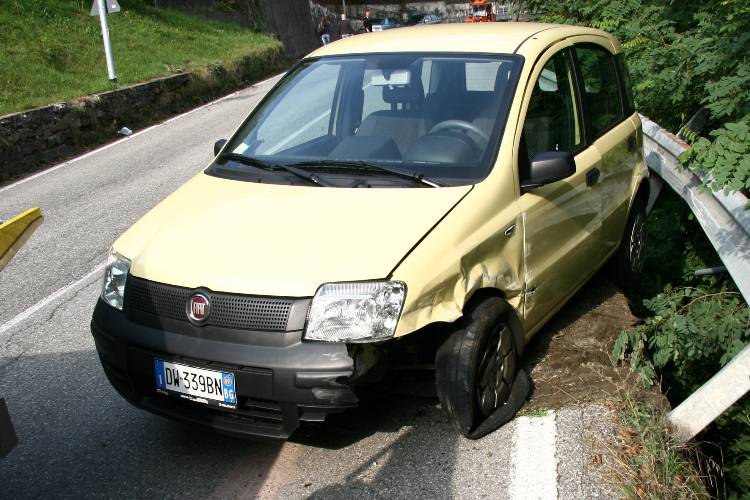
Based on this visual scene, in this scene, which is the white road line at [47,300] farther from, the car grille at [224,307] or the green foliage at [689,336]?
the green foliage at [689,336]

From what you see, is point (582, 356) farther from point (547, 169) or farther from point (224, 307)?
point (224, 307)

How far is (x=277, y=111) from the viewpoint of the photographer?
17.3 ft

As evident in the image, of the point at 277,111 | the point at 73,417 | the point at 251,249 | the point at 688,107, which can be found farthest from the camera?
the point at 688,107

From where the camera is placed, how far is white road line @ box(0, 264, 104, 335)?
6.23m

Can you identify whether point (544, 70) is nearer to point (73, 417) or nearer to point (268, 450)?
point (268, 450)

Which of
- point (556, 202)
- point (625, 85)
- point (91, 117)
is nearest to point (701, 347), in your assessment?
point (556, 202)

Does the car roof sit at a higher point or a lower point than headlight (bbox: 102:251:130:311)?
higher

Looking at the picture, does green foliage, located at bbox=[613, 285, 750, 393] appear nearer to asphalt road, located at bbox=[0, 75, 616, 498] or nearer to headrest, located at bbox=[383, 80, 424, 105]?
asphalt road, located at bbox=[0, 75, 616, 498]

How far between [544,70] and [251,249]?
7.20ft

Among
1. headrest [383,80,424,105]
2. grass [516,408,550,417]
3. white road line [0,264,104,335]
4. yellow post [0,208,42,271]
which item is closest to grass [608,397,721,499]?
grass [516,408,550,417]

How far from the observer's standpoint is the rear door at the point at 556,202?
177 inches

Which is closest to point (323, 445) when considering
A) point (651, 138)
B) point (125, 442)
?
point (125, 442)

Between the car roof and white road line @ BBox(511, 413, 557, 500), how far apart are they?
215cm

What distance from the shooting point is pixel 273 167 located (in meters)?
4.64
